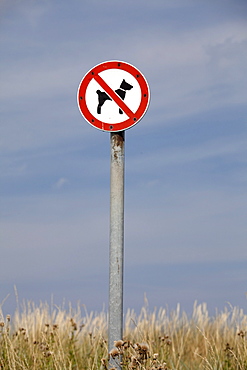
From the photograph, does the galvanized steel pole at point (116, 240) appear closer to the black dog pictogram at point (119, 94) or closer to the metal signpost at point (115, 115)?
the metal signpost at point (115, 115)

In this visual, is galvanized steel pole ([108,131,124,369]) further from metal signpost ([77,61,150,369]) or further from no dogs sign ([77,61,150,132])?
no dogs sign ([77,61,150,132])

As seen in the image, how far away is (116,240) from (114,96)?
1.43 meters

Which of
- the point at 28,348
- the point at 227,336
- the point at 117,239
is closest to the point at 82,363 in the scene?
the point at 28,348

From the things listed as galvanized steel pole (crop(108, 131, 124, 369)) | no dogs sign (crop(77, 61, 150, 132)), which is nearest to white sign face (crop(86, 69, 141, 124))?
no dogs sign (crop(77, 61, 150, 132))

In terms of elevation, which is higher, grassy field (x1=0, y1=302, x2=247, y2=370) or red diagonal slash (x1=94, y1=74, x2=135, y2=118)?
red diagonal slash (x1=94, y1=74, x2=135, y2=118)

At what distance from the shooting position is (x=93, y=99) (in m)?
5.39

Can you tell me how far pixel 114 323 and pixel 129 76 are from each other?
2.46m

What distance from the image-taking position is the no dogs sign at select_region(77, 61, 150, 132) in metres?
5.32

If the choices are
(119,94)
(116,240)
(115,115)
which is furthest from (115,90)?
(116,240)

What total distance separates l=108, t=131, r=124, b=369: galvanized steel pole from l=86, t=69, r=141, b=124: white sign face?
0.67 ft

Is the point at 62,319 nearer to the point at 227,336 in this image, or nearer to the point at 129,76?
the point at 227,336

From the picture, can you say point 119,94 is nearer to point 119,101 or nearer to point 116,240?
point 119,101

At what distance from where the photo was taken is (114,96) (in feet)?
17.5

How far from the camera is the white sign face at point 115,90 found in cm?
532
